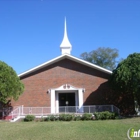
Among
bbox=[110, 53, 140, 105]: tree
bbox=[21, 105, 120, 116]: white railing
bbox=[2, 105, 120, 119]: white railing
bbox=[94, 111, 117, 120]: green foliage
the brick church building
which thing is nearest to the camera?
bbox=[110, 53, 140, 105]: tree

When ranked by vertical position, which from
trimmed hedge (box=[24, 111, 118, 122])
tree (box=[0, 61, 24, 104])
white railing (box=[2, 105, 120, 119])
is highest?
tree (box=[0, 61, 24, 104])

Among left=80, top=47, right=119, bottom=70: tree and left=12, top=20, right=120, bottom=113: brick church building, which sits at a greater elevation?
left=80, top=47, right=119, bottom=70: tree

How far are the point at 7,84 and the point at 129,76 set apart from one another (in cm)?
1051

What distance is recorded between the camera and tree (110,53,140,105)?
58.3ft

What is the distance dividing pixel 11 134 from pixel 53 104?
11019 mm

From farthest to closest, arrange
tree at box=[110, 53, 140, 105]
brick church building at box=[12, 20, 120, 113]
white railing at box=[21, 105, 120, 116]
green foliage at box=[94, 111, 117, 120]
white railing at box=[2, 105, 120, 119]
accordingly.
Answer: brick church building at box=[12, 20, 120, 113]
white railing at box=[21, 105, 120, 116]
white railing at box=[2, 105, 120, 119]
green foliage at box=[94, 111, 117, 120]
tree at box=[110, 53, 140, 105]

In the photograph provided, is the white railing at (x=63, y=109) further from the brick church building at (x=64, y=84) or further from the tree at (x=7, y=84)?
the tree at (x=7, y=84)

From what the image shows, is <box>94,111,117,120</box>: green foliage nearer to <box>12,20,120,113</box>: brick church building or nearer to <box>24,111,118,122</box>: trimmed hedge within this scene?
<box>24,111,118,122</box>: trimmed hedge

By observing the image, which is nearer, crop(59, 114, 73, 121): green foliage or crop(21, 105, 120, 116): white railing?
crop(59, 114, 73, 121): green foliage

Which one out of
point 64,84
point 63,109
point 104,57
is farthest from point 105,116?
point 104,57

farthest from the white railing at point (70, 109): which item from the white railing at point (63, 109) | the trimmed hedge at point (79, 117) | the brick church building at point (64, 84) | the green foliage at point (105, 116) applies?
the green foliage at point (105, 116)

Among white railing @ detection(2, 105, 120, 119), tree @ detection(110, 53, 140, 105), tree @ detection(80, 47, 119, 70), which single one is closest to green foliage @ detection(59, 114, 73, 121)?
white railing @ detection(2, 105, 120, 119)

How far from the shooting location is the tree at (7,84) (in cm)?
1812

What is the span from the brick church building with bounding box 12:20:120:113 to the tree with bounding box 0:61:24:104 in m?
3.26
